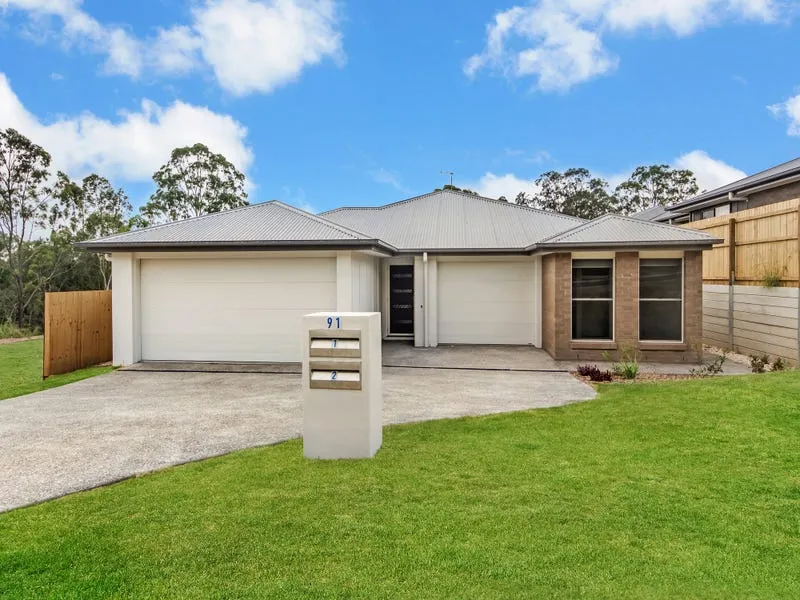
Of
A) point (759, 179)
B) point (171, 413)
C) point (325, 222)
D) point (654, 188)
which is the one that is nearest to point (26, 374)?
point (171, 413)

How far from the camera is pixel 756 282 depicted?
39.3ft

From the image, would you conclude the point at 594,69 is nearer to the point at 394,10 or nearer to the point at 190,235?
the point at 394,10

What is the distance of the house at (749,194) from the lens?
14555mm

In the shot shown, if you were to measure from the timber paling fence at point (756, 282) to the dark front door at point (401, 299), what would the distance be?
8.31 m

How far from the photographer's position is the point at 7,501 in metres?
4.59

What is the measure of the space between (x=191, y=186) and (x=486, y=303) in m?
23.7

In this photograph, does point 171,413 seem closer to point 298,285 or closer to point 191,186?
point 298,285

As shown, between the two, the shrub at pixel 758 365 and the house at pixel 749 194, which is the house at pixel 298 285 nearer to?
the shrub at pixel 758 365

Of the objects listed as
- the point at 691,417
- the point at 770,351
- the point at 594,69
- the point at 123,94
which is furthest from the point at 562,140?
the point at 691,417

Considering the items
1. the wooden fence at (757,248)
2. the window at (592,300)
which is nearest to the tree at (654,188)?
the wooden fence at (757,248)

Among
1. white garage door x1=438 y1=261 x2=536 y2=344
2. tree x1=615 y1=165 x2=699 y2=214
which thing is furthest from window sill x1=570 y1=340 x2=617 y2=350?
tree x1=615 y1=165 x2=699 y2=214

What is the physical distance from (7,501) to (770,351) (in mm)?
13475

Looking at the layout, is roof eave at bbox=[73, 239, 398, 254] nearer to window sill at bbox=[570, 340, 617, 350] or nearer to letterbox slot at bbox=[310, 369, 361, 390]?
window sill at bbox=[570, 340, 617, 350]

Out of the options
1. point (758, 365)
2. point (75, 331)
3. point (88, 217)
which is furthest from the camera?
point (88, 217)
